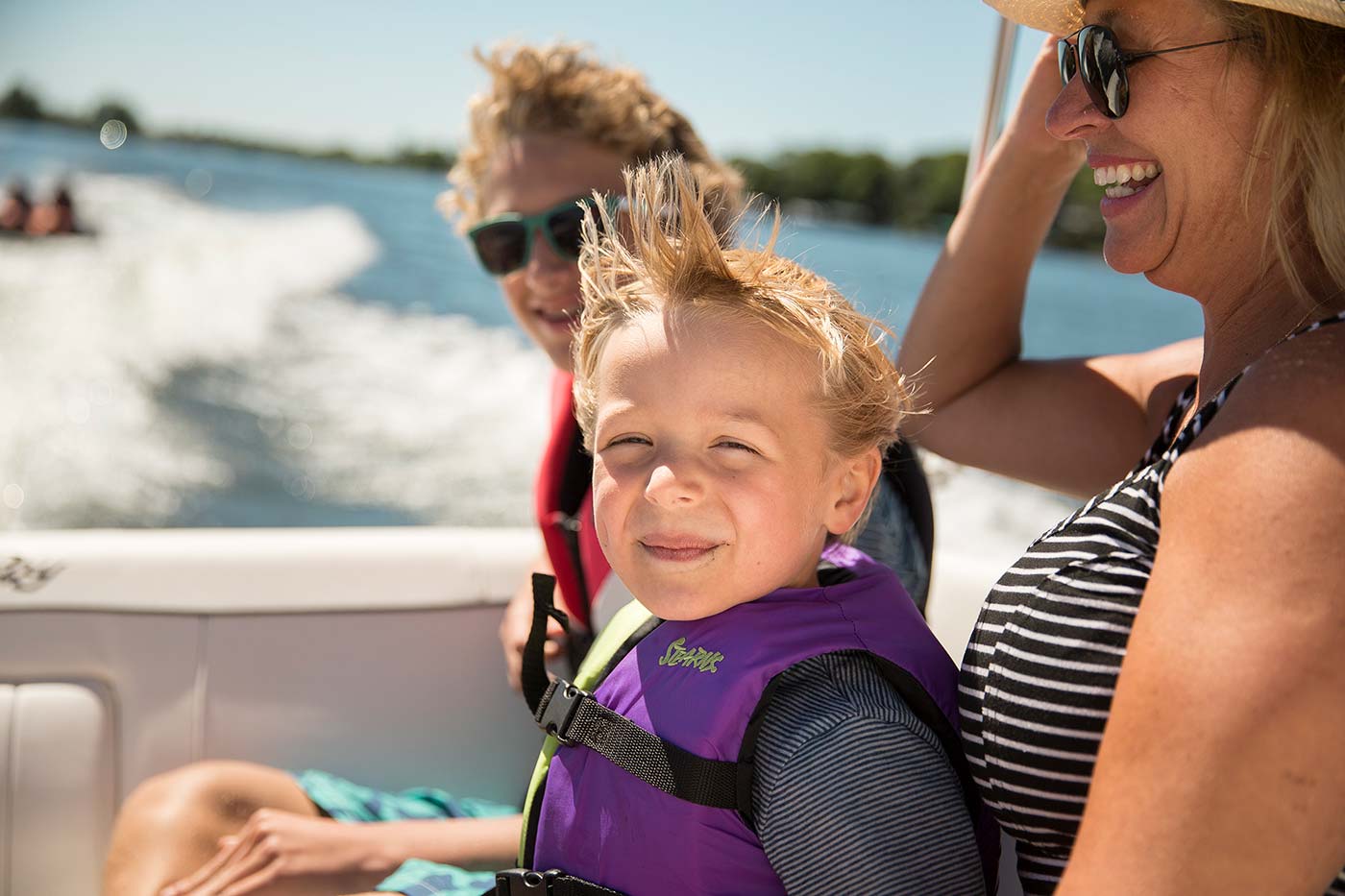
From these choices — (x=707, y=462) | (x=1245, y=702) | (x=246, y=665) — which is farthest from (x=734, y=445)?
(x=246, y=665)

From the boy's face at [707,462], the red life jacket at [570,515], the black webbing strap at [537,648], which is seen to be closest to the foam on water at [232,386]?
the red life jacket at [570,515]

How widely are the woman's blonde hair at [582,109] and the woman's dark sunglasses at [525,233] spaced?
0.43 feet

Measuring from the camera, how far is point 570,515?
6.24 feet

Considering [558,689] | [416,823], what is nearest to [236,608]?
[416,823]

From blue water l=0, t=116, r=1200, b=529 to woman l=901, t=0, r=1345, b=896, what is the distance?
258 centimetres

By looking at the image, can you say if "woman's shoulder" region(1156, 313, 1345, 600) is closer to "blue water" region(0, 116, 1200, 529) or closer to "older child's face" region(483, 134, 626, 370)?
"older child's face" region(483, 134, 626, 370)

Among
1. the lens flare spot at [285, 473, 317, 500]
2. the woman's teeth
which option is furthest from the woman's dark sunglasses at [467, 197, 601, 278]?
the lens flare spot at [285, 473, 317, 500]

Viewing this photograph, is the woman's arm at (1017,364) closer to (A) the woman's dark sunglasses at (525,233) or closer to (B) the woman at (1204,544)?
(B) the woman at (1204,544)

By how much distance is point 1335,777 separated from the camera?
30.2 inches

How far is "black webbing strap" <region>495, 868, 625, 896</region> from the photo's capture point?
3.62 feet

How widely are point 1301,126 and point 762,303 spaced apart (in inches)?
18.4

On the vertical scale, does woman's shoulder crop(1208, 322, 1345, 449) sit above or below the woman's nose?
below

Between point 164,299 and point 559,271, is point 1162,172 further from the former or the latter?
point 164,299

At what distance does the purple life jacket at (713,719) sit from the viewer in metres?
1.03
